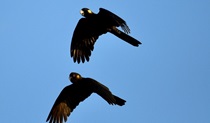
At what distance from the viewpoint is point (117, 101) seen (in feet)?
51.4

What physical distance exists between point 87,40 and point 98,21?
0.60m

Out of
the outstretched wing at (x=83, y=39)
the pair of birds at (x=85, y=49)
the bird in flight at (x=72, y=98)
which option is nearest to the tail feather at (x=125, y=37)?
the pair of birds at (x=85, y=49)

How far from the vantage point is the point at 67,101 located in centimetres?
1591

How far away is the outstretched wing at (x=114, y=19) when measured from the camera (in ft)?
50.8

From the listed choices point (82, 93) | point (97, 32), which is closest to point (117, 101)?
point (82, 93)

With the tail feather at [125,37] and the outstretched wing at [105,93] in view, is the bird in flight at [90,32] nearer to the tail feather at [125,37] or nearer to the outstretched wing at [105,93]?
the tail feather at [125,37]

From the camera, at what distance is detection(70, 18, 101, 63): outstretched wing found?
1656 centimetres

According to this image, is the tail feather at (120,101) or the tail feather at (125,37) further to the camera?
the tail feather at (125,37)

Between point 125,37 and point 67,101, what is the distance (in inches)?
76.5

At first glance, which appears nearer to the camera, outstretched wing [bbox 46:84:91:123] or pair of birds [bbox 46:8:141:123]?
pair of birds [bbox 46:8:141:123]

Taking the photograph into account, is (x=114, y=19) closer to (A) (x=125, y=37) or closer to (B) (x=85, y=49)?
(A) (x=125, y=37)

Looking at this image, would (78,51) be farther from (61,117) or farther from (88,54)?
(61,117)

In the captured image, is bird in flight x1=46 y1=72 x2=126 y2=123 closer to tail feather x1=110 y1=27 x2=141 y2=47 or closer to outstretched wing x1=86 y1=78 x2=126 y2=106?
outstretched wing x1=86 y1=78 x2=126 y2=106

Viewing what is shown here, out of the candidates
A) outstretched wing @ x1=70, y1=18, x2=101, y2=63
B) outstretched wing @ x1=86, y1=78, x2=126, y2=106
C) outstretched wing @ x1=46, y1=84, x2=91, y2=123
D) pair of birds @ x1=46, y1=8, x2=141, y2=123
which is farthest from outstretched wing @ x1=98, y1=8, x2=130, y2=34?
outstretched wing @ x1=46, y1=84, x2=91, y2=123
